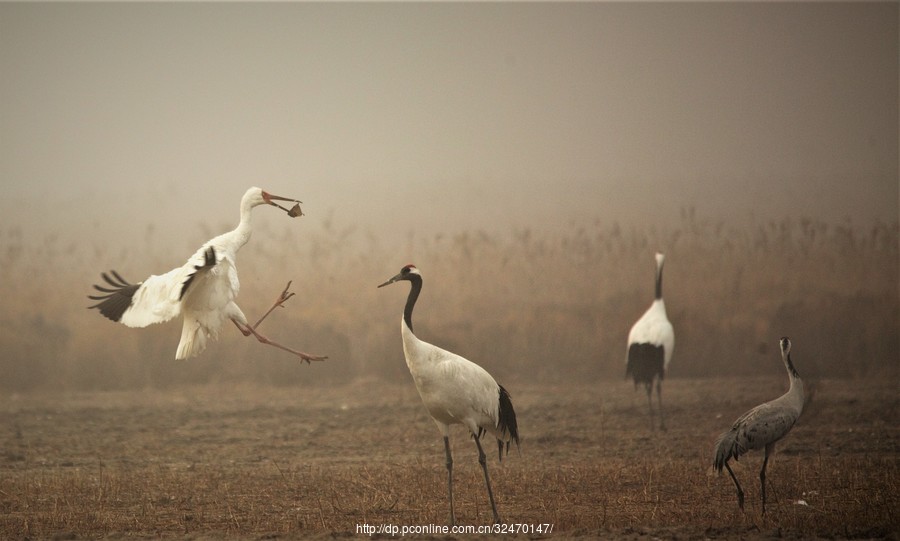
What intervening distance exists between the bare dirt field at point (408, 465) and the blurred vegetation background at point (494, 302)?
78cm

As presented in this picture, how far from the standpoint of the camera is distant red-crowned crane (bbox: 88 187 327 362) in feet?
24.4

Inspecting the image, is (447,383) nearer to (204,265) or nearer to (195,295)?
(204,265)

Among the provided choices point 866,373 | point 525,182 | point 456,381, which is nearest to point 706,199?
point 525,182

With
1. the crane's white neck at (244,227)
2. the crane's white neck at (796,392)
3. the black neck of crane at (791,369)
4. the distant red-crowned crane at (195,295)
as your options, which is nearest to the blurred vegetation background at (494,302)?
the distant red-crowned crane at (195,295)

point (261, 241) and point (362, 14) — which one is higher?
point (362, 14)

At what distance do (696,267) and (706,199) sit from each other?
77.0 inches

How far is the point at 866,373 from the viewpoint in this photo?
13.4 m

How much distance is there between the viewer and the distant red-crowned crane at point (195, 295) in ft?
24.4

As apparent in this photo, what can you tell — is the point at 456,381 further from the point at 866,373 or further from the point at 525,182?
the point at 525,182

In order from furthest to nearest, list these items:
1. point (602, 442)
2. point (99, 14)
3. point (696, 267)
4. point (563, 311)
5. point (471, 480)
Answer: point (99, 14) < point (696, 267) < point (563, 311) < point (602, 442) < point (471, 480)

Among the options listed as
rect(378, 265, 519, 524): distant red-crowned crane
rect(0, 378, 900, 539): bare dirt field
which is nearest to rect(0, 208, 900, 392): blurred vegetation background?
rect(0, 378, 900, 539): bare dirt field

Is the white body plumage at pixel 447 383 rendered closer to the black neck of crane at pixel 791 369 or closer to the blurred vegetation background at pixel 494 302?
the black neck of crane at pixel 791 369

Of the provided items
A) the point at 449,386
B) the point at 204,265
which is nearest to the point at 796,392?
the point at 449,386

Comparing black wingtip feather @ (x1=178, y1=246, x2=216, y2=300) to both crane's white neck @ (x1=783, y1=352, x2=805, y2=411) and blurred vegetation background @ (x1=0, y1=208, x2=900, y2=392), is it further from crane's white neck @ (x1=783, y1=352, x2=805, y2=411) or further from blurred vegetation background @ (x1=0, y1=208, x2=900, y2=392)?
blurred vegetation background @ (x1=0, y1=208, x2=900, y2=392)
